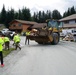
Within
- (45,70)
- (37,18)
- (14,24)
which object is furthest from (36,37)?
(37,18)

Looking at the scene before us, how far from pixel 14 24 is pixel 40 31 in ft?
216

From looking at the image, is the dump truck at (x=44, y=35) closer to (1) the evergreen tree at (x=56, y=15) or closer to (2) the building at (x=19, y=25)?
(2) the building at (x=19, y=25)

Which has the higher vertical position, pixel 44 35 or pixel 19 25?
pixel 19 25

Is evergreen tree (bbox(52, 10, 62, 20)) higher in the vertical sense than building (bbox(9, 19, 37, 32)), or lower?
higher

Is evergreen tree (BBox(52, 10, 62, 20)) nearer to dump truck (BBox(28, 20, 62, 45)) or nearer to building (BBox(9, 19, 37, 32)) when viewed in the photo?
building (BBox(9, 19, 37, 32))

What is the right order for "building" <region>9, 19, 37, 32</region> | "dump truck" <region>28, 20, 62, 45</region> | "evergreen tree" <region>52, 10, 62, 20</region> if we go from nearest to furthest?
"dump truck" <region>28, 20, 62, 45</region> → "building" <region>9, 19, 37, 32</region> → "evergreen tree" <region>52, 10, 62, 20</region>

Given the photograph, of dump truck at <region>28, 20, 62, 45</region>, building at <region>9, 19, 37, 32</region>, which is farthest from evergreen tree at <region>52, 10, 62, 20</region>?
dump truck at <region>28, 20, 62, 45</region>

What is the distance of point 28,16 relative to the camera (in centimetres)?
10794

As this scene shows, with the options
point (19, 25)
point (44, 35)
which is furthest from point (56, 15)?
point (44, 35)

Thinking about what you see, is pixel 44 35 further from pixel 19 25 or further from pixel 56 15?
pixel 56 15

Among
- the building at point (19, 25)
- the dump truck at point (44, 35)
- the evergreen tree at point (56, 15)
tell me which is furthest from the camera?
the evergreen tree at point (56, 15)

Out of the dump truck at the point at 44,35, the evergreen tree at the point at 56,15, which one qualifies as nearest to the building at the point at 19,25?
the evergreen tree at the point at 56,15

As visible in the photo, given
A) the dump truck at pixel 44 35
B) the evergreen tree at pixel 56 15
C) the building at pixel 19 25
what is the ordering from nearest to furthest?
1. the dump truck at pixel 44 35
2. the building at pixel 19 25
3. the evergreen tree at pixel 56 15

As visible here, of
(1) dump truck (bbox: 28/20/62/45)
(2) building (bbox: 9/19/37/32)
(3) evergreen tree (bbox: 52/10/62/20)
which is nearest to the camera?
(1) dump truck (bbox: 28/20/62/45)
